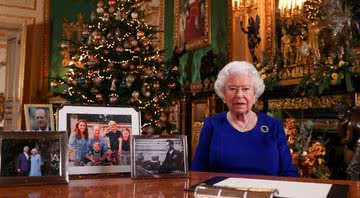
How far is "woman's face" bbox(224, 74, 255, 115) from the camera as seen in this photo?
184cm

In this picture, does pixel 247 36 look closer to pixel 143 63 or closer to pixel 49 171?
pixel 143 63

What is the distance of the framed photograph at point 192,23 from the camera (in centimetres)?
722

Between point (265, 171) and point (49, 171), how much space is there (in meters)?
0.91

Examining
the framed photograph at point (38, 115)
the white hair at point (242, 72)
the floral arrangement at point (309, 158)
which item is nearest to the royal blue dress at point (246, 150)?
the white hair at point (242, 72)

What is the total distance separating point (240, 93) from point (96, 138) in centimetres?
73

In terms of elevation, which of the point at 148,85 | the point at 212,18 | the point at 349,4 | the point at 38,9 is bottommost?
the point at 148,85

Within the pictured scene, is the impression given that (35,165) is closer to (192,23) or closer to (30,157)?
(30,157)

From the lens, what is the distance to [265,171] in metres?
1.73

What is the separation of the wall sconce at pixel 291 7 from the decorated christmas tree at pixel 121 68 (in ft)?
5.76

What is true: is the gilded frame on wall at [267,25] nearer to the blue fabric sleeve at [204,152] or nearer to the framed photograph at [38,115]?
the framed photograph at [38,115]

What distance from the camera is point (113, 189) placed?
1116 mm

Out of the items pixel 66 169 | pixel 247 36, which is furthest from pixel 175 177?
pixel 247 36

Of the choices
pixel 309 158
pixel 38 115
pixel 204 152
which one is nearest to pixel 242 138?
pixel 204 152

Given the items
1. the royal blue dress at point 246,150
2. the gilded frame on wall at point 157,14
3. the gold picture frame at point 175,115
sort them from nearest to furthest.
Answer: the royal blue dress at point 246,150, the gold picture frame at point 175,115, the gilded frame on wall at point 157,14
